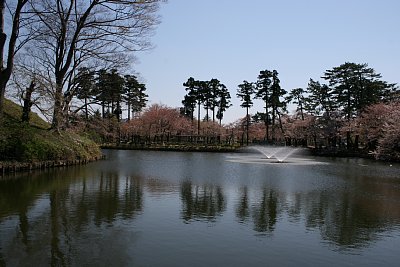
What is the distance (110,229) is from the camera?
706 cm

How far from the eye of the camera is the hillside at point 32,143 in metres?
15.5

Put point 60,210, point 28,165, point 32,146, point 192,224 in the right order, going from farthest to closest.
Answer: point 32,146 → point 28,165 → point 60,210 → point 192,224

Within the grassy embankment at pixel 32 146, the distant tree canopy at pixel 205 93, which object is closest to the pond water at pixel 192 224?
the grassy embankment at pixel 32 146

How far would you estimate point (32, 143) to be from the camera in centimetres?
1662

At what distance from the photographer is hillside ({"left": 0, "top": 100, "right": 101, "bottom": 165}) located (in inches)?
611

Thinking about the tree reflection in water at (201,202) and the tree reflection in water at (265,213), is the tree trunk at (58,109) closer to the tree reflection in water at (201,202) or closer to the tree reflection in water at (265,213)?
the tree reflection in water at (201,202)

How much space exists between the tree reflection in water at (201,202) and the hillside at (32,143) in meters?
7.42

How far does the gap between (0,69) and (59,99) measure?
3220mm

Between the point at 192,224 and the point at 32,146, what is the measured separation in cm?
1149

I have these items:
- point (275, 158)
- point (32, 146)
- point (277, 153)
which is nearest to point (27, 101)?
point (32, 146)

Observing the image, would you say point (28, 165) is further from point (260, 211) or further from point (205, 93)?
point (205, 93)

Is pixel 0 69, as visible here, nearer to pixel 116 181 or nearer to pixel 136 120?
pixel 116 181

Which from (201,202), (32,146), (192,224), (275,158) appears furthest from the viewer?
(275,158)

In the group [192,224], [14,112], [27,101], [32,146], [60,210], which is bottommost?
[192,224]
